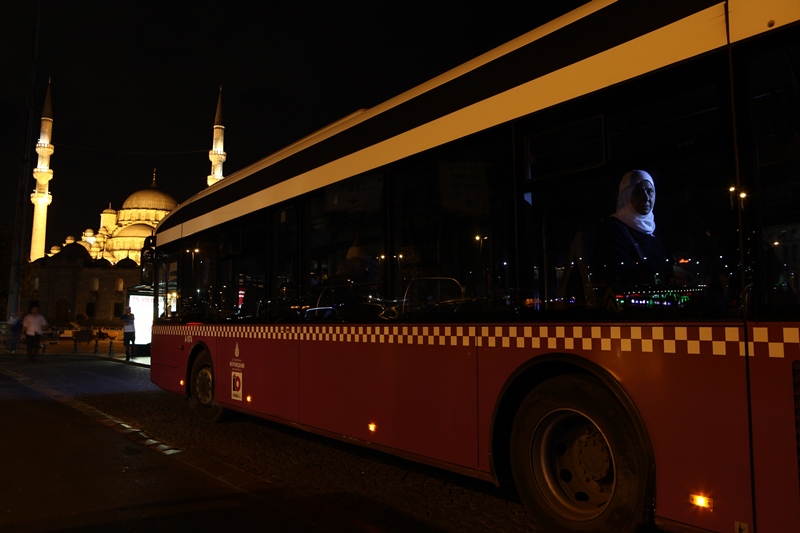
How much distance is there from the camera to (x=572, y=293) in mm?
4113

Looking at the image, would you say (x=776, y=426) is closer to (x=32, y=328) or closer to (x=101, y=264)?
(x=32, y=328)

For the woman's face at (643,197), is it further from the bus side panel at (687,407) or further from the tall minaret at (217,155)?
the tall minaret at (217,155)

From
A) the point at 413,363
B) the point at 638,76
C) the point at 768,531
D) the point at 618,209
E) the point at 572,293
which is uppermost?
the point at 638,76

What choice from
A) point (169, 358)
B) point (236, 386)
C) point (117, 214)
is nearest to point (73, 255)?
point (117, 214)

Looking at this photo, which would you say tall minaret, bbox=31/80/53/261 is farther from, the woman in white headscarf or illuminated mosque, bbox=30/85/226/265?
the woman in white headscarf

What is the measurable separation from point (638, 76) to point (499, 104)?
111 cm

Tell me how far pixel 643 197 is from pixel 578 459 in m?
1.59

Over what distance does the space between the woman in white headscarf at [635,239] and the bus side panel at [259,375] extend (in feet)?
12.6

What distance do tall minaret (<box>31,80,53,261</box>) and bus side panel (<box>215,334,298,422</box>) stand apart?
76.3 metres

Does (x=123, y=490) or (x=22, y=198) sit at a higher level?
(x=22, y=198)

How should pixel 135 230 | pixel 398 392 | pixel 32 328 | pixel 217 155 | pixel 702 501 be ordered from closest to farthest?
pixel 702 501 → pixel 398 392 → pixel 32 328 → pixel 217 155 → pixel 135 230

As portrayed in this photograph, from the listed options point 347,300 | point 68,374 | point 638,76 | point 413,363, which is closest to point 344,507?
point 413,363

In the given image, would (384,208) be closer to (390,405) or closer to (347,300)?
(347,300)

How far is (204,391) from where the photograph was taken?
8.99 m
